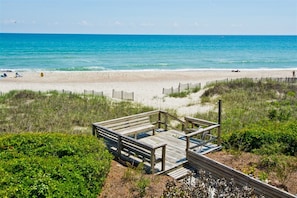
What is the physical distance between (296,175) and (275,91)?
1603cm

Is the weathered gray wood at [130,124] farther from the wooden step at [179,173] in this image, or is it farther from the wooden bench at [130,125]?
the wooden step at [179,173]

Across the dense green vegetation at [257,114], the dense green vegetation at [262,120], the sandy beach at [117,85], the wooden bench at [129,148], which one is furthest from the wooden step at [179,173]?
the sandy beach at [117,85]

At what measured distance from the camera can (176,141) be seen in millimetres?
11930

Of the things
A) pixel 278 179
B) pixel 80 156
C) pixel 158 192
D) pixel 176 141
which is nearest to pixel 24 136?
pixel 80 156

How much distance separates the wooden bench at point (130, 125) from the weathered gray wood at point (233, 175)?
8.18 feet

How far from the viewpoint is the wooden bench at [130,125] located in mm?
11581

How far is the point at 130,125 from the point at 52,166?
202 inches

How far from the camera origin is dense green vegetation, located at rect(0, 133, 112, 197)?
6477mm

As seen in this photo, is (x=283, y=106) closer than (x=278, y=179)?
No

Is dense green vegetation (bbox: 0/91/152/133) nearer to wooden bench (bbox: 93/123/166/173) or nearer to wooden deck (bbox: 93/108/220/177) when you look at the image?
wooden deck (bbox: 93/108/220/177)

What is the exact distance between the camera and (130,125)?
480 inches

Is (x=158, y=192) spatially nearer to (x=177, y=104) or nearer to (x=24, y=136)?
(x=24, y=136)

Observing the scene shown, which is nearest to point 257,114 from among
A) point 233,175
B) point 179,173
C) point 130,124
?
point 130,124

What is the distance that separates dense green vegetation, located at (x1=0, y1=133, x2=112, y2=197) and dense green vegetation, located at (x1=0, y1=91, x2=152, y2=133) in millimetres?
4636
